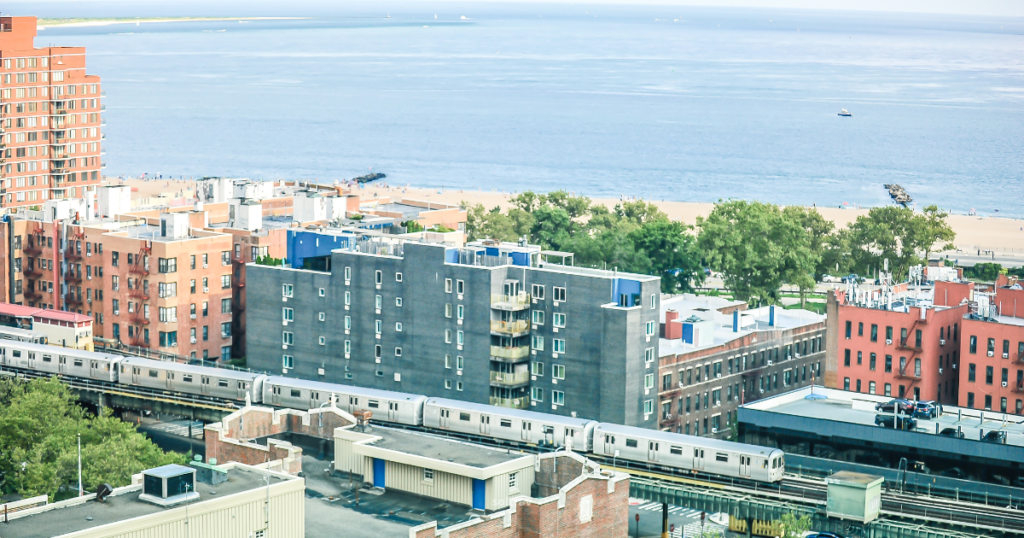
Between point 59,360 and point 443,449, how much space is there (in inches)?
1931

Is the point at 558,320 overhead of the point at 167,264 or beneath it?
beneath

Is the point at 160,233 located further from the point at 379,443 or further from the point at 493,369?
the point at 379,443

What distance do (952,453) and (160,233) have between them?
6002 cm

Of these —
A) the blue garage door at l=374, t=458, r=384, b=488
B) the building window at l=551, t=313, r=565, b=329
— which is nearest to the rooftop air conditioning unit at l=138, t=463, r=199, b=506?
the blue garage door at l=374, t=458, r=384, b=488

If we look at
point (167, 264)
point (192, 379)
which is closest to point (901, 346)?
point (192, 379)

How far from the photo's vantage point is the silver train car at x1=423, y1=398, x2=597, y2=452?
3162 inches

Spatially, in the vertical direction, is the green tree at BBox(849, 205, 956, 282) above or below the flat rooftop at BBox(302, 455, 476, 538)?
above

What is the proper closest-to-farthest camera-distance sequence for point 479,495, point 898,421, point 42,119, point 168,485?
point 168,485, point 479,495, point 898,421, point 42,119

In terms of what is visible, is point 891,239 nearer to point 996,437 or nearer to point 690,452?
point 996,437

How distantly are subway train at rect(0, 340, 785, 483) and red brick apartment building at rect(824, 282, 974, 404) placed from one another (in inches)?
794

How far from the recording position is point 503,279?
300 feet

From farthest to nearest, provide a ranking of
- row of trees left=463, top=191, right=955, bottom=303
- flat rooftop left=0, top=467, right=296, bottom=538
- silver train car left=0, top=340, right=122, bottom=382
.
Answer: row of trees left=463, top=191, right=955, bottom=303, silver train car left=0, top=340, right=122, bottom=382, flat rooftop left=0, top=467, right=296, bottom=538

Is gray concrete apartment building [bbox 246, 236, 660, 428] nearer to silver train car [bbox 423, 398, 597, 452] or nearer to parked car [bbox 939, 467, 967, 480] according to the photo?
silver train car [bbox 423, 398, 597, 452]

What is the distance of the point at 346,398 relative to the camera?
8838cm
